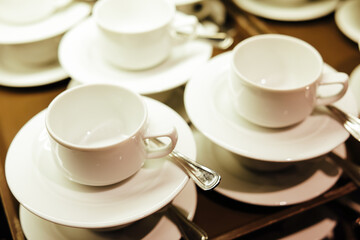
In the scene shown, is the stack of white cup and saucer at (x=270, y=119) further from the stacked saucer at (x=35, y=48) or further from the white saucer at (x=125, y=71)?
the stacked saucer at (x=35, y=48)

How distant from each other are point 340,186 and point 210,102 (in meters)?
0.21

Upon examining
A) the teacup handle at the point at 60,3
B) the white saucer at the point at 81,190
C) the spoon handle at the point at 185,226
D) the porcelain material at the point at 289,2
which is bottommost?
the spoon handle at the point at 185,226

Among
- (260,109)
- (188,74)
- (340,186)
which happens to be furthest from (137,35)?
(340,186)

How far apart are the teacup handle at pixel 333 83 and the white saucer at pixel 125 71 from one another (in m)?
0.19

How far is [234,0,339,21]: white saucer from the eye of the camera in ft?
2.45

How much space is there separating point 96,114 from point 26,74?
251mm

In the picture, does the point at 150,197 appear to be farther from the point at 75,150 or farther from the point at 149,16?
the point at 149,16

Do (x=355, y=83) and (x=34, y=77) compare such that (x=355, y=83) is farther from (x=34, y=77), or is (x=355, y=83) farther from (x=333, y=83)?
(x=34, y=77)

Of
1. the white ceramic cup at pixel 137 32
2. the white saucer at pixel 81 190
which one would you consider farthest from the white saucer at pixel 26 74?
the white saucer at pixel 81 190

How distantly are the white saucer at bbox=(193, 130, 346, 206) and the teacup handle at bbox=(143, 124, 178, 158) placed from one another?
0.42 ft

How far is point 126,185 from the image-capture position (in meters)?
0.40

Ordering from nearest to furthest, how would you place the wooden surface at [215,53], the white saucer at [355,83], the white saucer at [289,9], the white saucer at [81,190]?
the white saucer at [81,190], the wooden surface at [215,53], the white saucer at [355,83], the white saucer at [289,9]

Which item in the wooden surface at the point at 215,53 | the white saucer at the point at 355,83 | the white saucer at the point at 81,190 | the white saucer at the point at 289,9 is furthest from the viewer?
the white saucer at the point at 289,9

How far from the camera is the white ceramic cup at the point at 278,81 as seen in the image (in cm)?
44
